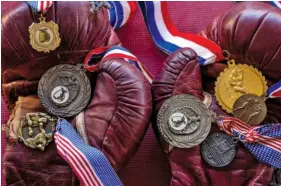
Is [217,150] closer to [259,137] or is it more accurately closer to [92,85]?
[259,137]

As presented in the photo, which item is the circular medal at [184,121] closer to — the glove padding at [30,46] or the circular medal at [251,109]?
the circular medal at [251,109]

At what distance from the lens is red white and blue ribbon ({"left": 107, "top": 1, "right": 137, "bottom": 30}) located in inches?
45.8

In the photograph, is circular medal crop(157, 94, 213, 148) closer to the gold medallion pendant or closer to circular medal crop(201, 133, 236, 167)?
circular medal crop(201, 133, 236, 167)

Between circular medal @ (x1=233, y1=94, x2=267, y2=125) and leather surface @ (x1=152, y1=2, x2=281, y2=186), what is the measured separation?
3 cm

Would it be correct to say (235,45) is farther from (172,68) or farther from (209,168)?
(209,168)

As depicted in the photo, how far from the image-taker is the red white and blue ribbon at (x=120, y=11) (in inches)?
45.8

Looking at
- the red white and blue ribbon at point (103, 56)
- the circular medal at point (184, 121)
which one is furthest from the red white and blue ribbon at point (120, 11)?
the circular medal at point (184, 121)

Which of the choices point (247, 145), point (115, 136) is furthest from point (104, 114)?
point (247, 145)

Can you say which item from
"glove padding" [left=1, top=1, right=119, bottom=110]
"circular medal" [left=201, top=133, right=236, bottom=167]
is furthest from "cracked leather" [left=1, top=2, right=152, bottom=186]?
"circular medal" [left=201, top=133, right=236, bottom=167]

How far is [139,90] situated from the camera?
967 mm

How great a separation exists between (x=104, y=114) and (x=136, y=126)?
6 centimetres

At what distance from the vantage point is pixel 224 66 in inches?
40.3

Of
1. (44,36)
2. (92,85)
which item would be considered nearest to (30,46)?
(44,36)

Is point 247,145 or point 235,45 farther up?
point 235,45
